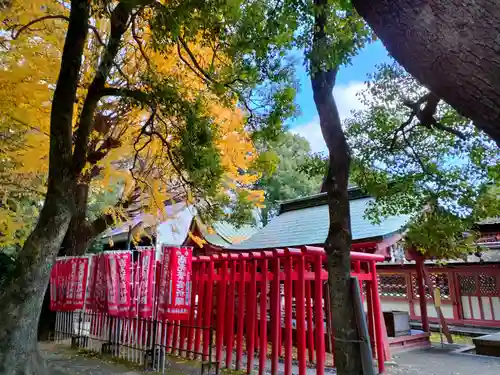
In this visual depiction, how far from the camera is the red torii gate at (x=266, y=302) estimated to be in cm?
658

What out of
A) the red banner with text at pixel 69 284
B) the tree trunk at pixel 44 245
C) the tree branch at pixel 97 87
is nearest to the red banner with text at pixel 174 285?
the tree trunk at pixel 44 245

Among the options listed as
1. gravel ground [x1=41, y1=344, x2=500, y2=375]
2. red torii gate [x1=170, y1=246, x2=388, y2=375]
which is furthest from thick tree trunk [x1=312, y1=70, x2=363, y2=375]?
gravel ground [x1=41, y1=344, x2=500, y2=375]

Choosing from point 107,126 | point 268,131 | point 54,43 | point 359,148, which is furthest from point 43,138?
point 359,148

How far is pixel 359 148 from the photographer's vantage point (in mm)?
6289

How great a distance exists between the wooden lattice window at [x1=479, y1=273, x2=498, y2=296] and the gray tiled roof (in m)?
5.70

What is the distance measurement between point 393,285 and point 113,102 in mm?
13748

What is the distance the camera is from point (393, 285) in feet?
53.3

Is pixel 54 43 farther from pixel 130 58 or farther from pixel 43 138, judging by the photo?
pixel 43 138

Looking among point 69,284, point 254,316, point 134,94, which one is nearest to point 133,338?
point 69,284

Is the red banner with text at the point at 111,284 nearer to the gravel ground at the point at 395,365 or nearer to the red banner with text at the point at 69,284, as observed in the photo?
the red banner with text at the point at 69,284

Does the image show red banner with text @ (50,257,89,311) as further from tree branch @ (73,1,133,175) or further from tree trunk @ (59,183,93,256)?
tree branch @ (73,1,133,175)

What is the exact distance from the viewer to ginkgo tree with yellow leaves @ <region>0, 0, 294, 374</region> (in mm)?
5395

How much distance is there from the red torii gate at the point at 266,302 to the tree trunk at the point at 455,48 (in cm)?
507

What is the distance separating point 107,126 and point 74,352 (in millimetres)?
5805
